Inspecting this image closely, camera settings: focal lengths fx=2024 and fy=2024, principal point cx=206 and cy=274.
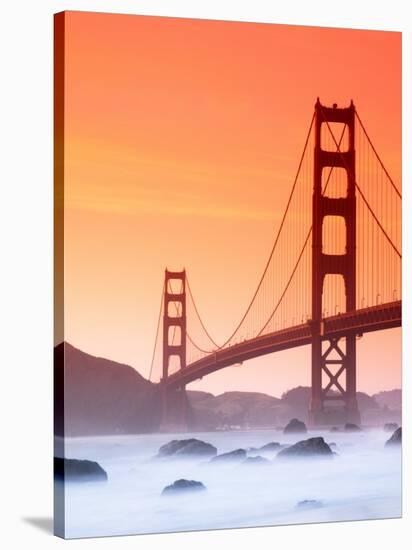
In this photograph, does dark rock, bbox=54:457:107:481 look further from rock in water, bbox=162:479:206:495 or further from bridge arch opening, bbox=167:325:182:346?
bridge arch opening, bbox=167:325:182:346

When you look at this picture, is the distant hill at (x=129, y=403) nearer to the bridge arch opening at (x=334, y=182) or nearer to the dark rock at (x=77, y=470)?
the dark rock at (x=77, y=470)

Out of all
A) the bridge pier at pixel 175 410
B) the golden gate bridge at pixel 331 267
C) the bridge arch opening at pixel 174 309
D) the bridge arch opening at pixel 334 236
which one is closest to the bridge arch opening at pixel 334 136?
the golden gate bridge at pixel 331 267

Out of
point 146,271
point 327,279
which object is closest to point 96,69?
point 146,271

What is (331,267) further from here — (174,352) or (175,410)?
(175,410)

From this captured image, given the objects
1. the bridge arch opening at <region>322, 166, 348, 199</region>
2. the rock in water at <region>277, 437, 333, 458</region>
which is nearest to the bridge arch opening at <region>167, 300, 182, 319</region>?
the rock in water at <region>277, 437, 333, 458</region>

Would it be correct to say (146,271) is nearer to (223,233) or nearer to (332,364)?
(223,233)

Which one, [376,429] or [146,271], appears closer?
[146,271]

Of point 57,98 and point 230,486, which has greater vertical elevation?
point 57,98
